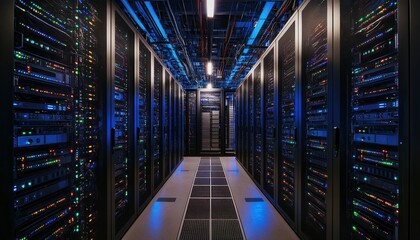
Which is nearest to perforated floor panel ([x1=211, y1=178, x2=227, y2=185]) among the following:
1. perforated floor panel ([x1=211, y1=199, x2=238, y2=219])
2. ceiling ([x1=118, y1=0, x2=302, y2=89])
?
perforated floor panel ([x1=211, y1=199, x2=238, y2=219])

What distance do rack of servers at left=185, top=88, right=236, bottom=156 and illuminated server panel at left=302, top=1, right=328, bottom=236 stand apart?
6.23 meters

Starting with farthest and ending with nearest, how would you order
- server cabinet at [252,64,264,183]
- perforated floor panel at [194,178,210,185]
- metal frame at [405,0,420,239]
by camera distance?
1. perforated floor panel at [194,178,210,185]
2. server cabinet at [252,64,264,183]
3. metal frame at [405,0,420,239]

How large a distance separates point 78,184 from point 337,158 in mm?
1792

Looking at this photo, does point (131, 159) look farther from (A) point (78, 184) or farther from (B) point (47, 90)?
(B) point (47, 90)

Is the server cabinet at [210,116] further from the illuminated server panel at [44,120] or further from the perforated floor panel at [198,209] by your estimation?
the illuminated server panel at [44,120]

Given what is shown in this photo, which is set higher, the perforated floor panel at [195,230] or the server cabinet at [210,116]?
the server cabinet at [210,116]

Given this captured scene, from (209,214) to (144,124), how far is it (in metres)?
1.49

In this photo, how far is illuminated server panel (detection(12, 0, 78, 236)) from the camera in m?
1.14

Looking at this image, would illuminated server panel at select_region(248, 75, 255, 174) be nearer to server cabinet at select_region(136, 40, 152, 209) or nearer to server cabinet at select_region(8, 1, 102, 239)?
server cabinet at select_region(136, 40, 152, 209)

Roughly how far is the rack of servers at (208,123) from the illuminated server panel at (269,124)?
4.68 metres

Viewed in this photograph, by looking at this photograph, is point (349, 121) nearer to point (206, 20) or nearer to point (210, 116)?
point (206, 20)

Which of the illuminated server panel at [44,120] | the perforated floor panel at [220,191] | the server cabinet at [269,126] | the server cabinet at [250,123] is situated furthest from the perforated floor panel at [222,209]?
the illuminated server panel at [44,120]

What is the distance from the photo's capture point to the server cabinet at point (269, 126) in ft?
11.0

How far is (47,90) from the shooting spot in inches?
53.0
